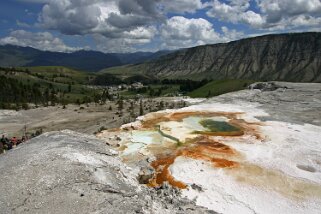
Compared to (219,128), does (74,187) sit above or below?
above

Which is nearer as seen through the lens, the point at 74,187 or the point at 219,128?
the point at 74,187

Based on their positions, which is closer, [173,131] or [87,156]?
[87,156]

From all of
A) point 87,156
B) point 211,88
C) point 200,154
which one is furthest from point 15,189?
point 211,88

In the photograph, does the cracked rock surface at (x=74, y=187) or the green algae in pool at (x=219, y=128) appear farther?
the green algae in pool at (x=219, y=128)

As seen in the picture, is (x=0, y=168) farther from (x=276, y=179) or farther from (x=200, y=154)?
(x=276, y=179)
